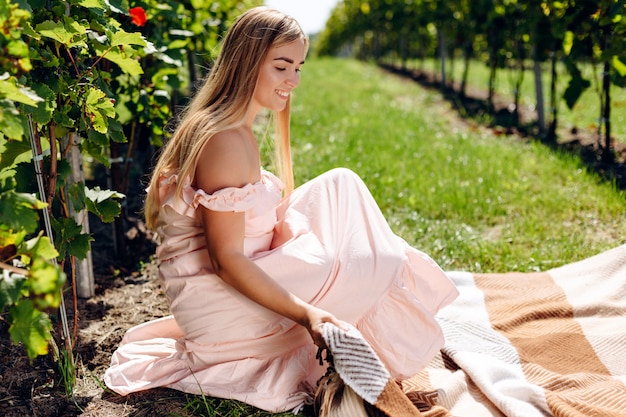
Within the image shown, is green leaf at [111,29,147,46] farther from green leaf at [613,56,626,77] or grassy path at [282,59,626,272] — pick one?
green leaf at [613,56,626,77]

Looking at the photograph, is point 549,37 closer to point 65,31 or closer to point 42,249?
point 65,31

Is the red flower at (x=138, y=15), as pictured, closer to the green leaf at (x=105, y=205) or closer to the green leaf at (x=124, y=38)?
the green leaf at (x=124, y=38)

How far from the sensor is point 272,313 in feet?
7.16

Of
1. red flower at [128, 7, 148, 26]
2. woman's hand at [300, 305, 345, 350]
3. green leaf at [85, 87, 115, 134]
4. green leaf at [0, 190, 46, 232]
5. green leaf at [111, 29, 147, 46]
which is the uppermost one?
red flower at [128, 7, 148, 26]

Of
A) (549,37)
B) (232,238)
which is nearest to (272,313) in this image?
(232,238)

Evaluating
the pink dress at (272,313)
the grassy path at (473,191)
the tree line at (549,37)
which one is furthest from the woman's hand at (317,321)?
the tree line at (549,37)

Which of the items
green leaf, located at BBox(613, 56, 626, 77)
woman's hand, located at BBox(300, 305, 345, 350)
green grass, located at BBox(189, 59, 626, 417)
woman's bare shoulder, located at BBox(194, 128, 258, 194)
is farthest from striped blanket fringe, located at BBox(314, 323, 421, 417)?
green leaf, located at BBox(613, 56, 626, 77)

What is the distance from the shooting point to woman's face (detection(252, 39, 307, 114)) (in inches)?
86.0

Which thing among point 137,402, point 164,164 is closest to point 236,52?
point 164,164

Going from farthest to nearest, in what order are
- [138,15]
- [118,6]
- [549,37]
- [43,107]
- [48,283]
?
[549,37], [138,15], [118,6], [43,107], [48,283]

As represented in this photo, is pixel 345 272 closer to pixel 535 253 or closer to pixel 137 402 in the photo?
pixel 137 402

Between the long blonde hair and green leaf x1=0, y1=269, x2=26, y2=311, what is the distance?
770 mm

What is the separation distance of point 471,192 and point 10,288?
11.9 feet

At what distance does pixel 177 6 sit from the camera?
3.66 metres
